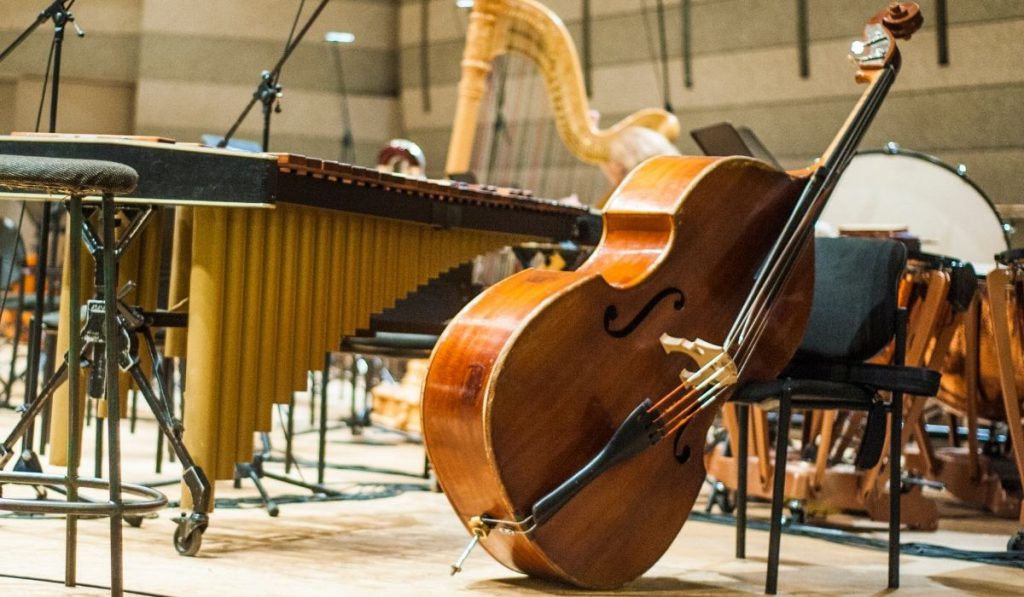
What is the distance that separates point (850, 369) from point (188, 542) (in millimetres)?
1567

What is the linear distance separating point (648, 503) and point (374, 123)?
300 inches

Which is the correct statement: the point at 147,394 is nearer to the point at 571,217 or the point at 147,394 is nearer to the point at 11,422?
the point at 571,217

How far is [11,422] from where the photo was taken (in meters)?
5.32

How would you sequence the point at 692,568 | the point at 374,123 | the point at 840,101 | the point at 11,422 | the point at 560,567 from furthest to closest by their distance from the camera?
the point at 374,123 → the point at 840,101 → the point at 11,422 → the point at 692,568 → the point at 560,567

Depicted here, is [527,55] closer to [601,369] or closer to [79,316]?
[601,369]

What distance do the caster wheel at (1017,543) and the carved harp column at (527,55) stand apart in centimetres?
268

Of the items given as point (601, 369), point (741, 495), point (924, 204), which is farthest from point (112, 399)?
point (924, 204)

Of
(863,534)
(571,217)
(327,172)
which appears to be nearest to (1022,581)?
(863,534)

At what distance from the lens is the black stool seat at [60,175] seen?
6.54 feet

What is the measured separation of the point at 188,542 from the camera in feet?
9.30

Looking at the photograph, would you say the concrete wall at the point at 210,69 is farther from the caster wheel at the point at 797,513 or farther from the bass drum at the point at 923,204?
the caster wheel at the point at 797,513

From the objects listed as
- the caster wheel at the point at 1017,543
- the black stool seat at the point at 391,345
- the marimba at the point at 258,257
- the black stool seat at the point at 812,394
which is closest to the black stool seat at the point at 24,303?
the black stool seat at the point at 391,345

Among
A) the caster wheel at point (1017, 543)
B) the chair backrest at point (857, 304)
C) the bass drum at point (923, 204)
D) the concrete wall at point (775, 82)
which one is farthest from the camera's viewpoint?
the concrete wall at point (775, 82)

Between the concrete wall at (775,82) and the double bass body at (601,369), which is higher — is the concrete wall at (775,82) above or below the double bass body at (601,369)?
above
